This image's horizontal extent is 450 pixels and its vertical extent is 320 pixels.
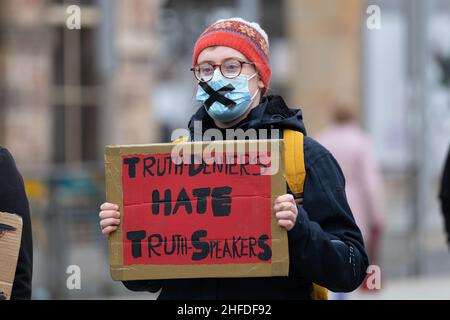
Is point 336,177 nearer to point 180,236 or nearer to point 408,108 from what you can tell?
point 180,236

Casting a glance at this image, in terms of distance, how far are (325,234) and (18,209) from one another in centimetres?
100

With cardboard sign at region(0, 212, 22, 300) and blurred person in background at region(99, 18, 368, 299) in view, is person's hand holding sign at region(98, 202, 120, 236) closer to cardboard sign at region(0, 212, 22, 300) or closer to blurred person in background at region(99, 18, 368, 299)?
blurred person in background at region(99, 18, 368, 299)

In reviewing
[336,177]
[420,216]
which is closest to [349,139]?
[420,216]

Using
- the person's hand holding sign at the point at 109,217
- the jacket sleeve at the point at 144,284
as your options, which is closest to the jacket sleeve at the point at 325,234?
the jacket sleeve at the point at 144,284

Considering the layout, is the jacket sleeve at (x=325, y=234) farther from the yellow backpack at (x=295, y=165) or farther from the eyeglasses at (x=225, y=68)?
the eyeglasses at (x=225, y=68)

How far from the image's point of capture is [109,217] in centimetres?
329

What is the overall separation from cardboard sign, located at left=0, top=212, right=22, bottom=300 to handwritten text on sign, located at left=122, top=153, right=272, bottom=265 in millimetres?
376

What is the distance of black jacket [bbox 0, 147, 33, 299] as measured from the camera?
11.4 feet

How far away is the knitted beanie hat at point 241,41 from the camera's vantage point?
3.44 metres

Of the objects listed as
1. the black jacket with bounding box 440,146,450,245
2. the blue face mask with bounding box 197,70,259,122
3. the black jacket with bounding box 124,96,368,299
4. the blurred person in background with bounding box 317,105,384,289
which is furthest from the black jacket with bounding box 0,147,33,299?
the blurred person in background with bounding box 317,105,384,289

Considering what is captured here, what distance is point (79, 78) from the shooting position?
48.9 feet

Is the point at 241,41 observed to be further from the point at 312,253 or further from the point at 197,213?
the point at 312,253

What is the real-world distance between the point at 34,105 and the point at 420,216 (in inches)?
205
